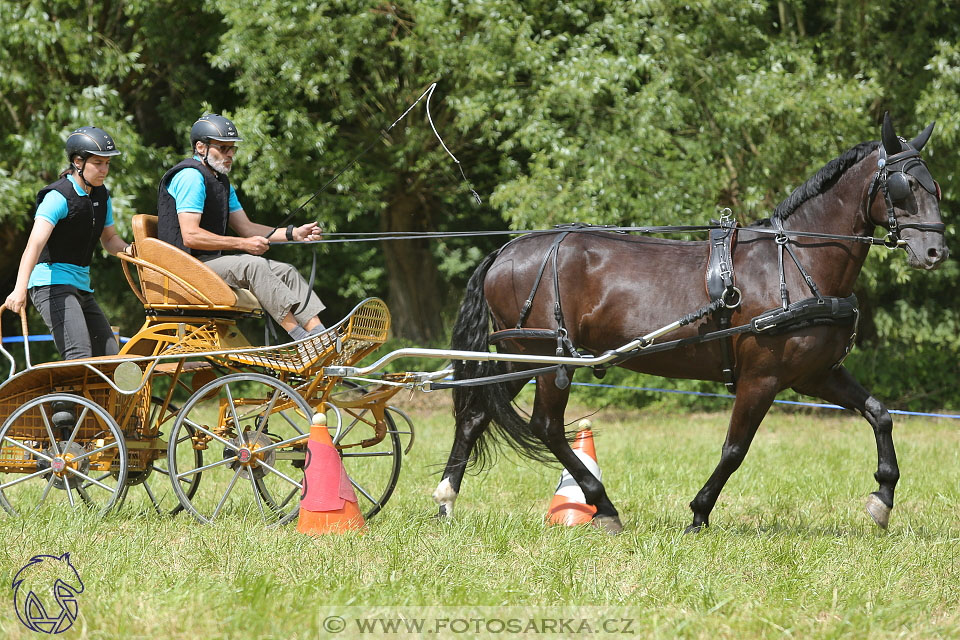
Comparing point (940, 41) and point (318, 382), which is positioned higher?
point (940, 41)

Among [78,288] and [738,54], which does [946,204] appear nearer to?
[738,54]

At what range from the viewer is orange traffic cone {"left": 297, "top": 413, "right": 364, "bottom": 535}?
518 centimetres

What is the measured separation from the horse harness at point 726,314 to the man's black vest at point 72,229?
2.31 meters

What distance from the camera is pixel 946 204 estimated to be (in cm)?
1327

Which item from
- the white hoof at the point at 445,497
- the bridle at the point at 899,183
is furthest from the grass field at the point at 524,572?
the bridle at the point at 899,183

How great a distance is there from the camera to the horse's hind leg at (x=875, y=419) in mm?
5660

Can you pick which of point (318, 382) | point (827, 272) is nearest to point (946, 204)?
point (827, 272)

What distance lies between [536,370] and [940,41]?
8.68 m

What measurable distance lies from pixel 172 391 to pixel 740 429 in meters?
3.15

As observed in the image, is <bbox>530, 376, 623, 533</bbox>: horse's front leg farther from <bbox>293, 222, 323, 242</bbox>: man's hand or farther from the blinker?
the blinker

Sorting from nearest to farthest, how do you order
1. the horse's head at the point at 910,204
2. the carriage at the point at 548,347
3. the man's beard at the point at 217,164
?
the horse's head at the point at 910,204
the carriage at the point at 548,347
the man's beard at the point at 217,164

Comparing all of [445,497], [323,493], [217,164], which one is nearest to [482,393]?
[445,497]

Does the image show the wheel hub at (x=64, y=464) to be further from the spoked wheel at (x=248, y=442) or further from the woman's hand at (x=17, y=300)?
the woman's hand at (x=17, y=300)

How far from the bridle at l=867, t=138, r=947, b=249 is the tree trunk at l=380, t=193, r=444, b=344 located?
10.4 metres
